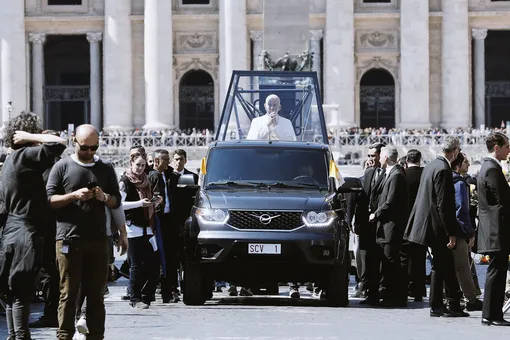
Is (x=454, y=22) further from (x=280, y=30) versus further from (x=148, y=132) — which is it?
(x=280, y=30)

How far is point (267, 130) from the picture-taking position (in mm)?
22219

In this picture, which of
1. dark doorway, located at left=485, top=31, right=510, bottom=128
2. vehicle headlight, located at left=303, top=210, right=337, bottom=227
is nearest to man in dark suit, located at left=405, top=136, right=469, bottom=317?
vehicle headlight, located at left=303, top=210, right=337, bottom=227

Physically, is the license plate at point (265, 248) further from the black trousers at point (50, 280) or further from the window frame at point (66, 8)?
the window frame at point (66, 8)

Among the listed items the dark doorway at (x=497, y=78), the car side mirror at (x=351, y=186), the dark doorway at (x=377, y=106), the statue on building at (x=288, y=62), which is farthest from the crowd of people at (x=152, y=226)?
the dark doorway at (x=497, y=78)

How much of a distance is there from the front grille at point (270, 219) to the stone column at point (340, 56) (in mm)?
43824

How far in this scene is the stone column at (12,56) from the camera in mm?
61844

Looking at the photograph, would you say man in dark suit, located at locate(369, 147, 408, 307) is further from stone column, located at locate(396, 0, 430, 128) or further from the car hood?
stone column, located at locate(396, 0, 430, 128)

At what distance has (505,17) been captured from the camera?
61.9 m

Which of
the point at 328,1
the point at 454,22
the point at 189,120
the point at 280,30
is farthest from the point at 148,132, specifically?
the point at 280,30

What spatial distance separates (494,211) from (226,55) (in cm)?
4645

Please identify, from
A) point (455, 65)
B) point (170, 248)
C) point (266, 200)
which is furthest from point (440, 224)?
point (455, 65)

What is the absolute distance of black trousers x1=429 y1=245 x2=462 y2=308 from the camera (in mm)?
16188

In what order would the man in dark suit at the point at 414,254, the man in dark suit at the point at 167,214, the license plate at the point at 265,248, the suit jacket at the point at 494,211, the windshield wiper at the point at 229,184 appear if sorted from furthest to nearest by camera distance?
the man in dark suit at the point at 414,254 < the man in dark suit at the point at 167,214 < the windshield wiper at the point at 229,184 < the license plate at the point at 265,248 < the suit jacket at the point at 494,211

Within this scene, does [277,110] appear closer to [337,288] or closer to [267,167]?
[267,167]
